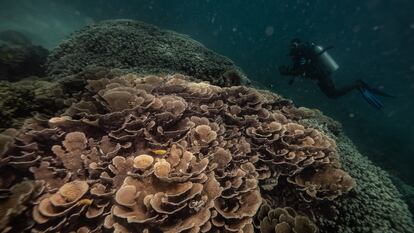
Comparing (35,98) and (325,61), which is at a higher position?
(325,61)

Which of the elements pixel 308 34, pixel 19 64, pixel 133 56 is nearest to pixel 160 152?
pixel 133 56

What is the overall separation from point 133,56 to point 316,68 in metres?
7.88

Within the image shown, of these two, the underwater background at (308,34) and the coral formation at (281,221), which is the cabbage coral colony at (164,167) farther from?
the underwater background at (308,34)

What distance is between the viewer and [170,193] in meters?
2.52

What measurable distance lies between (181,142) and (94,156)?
1045 millimetres

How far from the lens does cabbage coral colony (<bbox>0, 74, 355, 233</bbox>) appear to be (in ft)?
7.95

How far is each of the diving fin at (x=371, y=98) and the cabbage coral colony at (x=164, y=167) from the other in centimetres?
887

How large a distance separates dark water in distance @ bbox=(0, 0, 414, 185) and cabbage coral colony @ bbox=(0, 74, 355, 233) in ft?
55.2

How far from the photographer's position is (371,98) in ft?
36.9

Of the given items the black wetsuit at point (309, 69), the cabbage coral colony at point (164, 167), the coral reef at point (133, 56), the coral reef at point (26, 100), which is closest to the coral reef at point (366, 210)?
the cabbage coral colony at point (164, 167)

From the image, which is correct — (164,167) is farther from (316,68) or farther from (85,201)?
(316,68)

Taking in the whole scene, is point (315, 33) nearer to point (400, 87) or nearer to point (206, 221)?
point (400, 87)

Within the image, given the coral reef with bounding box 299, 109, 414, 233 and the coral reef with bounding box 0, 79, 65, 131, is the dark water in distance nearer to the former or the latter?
the coral reef with bounding box 299, 109, 414, 233

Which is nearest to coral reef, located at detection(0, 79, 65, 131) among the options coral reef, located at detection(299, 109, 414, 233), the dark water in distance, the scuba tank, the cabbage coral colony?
the cabbage coral colony
